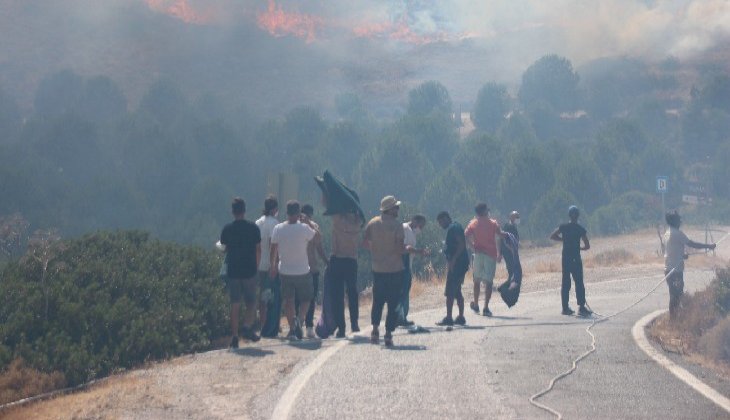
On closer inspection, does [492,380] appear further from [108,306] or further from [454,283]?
[454,283]

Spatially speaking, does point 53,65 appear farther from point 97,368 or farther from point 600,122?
point 97,368

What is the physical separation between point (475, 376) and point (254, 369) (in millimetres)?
2386

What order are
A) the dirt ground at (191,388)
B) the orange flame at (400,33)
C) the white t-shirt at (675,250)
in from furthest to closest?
the orange flame at (400,33), the white t-shirt at (675,250), the dirt ground at (191,388)

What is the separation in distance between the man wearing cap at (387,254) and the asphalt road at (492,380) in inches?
18.7

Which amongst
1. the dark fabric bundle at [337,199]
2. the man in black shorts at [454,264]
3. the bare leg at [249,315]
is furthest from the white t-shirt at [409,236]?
the bare leg at [249,315]

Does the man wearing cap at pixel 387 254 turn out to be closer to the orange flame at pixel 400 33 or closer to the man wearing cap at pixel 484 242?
the man wearing cap at pixel 484 242

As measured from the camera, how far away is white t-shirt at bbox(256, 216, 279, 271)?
44.8 ft

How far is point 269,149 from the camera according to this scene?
8581 centimetres

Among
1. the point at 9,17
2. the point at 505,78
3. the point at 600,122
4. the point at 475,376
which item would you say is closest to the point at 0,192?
the point at 475,376

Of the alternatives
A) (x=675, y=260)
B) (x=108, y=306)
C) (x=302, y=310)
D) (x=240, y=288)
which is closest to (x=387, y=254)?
(x=302, y=310)

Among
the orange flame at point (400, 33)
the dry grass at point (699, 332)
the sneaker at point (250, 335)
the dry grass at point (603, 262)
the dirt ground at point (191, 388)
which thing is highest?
the orange flame at point (400, 33)

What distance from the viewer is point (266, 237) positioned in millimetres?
13734

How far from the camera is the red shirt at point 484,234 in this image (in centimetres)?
1653

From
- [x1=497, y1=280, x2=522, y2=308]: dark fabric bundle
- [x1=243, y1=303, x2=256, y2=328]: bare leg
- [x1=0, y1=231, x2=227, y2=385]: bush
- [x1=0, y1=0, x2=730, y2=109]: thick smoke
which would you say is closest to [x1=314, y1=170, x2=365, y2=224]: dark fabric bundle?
[x1=243, y1=303, x2=256, y2=328]: bare leg
